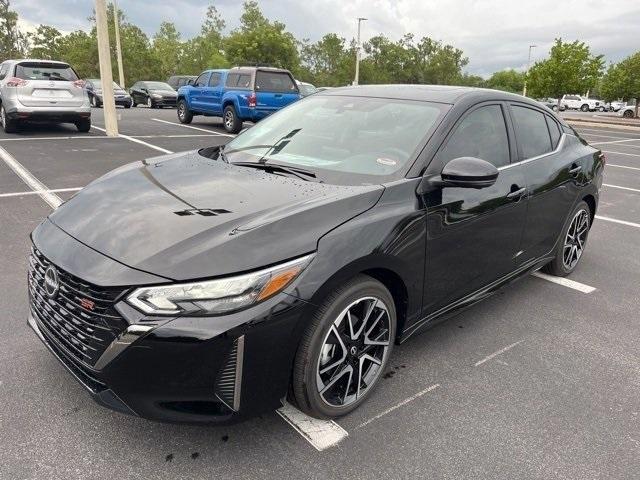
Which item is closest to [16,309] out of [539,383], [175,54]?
[539,383]

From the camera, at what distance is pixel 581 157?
4.43 meters

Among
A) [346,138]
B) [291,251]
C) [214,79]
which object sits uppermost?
[214,79]

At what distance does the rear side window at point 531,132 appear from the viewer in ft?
12.3

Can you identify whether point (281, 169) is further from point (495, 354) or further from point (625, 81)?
point (625, 81)

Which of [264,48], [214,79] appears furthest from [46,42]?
[214,79]

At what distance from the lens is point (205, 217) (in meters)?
2.37

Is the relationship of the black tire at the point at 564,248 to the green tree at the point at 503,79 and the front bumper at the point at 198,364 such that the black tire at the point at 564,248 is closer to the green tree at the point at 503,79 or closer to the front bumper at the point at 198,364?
the front bumper at the point at 198,364

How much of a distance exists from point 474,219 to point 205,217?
1642 mm

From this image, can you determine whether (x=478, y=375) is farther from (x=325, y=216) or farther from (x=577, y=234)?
(x=577, y=234)

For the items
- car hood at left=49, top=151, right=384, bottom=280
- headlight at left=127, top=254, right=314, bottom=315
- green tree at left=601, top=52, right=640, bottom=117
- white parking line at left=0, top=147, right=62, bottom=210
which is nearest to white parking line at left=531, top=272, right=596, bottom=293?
car hood at left=49, top=151, right=384, bottom=280

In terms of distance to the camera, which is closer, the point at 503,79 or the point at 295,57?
the point at 295,57

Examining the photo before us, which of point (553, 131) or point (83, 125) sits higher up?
point (553, 131)

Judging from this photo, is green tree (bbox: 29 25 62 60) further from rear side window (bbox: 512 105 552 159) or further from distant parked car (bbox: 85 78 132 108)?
rear side window (bbox: 512 105 552 159)

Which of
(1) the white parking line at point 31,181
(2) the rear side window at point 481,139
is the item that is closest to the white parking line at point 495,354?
(2) the rear side window at point 481,139
